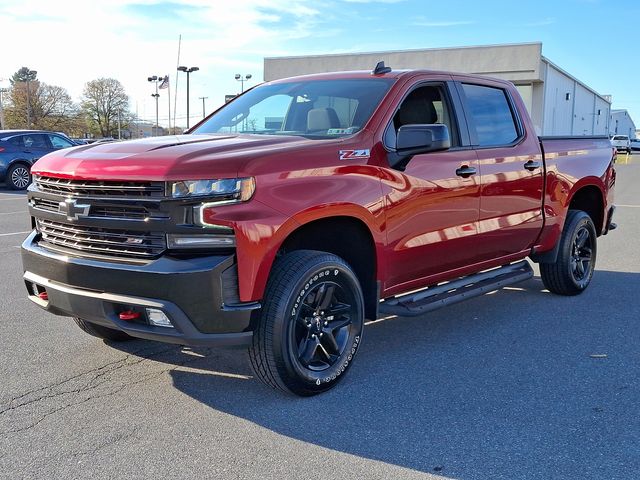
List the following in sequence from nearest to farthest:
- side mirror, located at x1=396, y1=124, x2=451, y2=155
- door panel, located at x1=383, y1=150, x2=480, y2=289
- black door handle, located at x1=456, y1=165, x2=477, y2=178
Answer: side mirror, located at x1=396, y1=124, x2=451, y2=155, door panel, located at x1=383, y1=150, x2=480, y2=289, black door handle, located at x1=456, y1=165, x2=477, y2=178

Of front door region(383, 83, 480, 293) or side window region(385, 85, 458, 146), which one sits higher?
side window region(385, 85, 458, 146)

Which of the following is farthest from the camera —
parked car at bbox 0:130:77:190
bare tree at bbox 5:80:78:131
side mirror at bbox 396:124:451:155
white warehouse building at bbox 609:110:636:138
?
white warehouse building at bbox 609:110:636:138

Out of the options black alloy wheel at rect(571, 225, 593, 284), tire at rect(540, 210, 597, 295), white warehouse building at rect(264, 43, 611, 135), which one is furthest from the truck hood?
white warehouse building at rect(264, 43, 611, 135)

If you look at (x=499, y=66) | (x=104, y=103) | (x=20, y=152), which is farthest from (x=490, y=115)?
(x=104, y=103)

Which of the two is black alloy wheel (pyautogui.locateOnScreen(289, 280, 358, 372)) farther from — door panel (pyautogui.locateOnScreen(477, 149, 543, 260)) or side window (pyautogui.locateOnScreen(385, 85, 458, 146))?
door panel (pyautogui.locateOnScreen(477, 149, 543, 260))

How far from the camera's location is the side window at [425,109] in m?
4.70

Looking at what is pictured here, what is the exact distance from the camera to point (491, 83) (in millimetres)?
5691

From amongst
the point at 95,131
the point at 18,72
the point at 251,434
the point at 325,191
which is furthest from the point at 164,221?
the point at 18,72

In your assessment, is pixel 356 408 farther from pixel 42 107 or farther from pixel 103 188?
pixel 42 107

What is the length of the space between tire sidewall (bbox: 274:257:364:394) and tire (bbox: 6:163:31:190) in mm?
16729

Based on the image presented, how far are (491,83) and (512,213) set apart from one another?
1.17m

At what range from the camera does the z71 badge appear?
3971 millimetres

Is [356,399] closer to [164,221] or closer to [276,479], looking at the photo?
[276,479]

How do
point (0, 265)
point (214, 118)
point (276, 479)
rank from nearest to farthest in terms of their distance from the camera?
point (276, 479), point (214, 118), point (0, 265)
